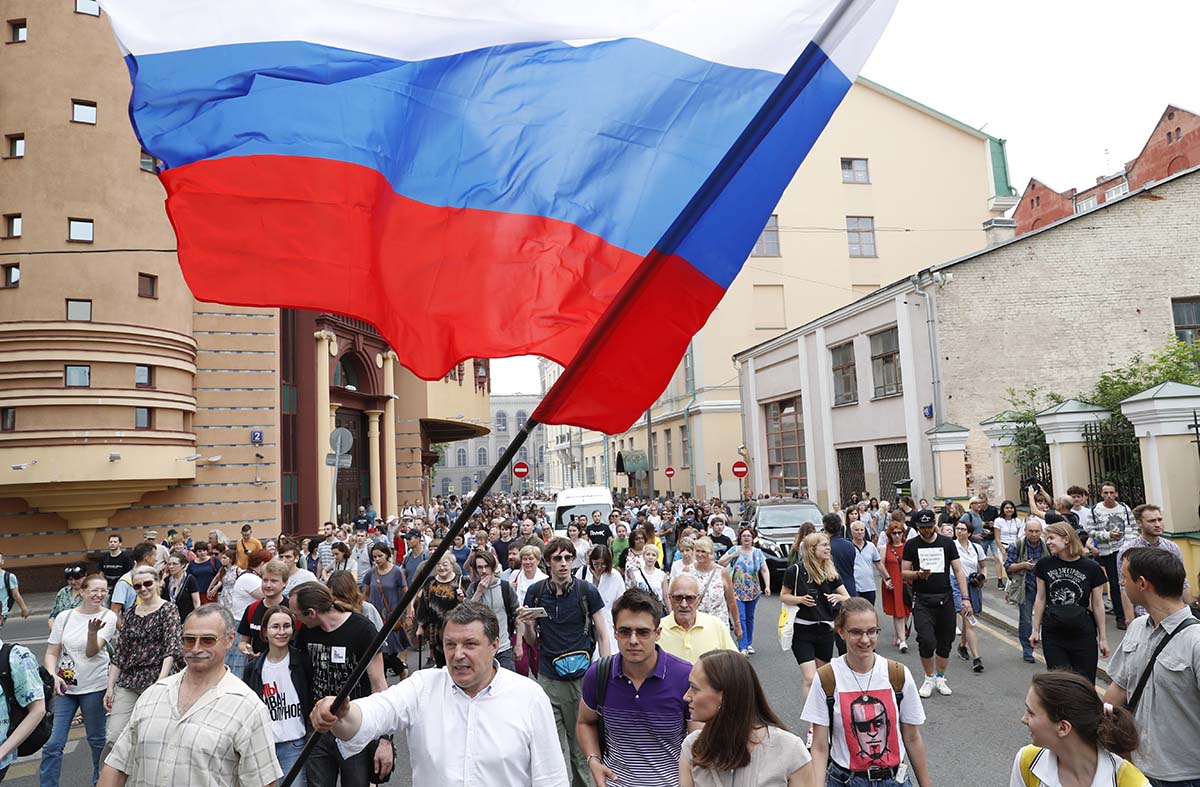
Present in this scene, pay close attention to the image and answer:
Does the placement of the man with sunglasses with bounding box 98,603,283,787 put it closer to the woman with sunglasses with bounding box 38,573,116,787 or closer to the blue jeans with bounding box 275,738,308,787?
the blue jeans with bounding box 275,738,308,787

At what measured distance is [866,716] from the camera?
4410 mm

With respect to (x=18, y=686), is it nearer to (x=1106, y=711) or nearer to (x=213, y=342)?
(x=1106, y=711)

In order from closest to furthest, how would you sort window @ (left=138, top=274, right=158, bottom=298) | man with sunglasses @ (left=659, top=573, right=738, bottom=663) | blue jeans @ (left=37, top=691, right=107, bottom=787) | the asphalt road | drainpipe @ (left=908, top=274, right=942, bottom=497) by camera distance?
man with sunglasses @ (left=659, top=573, right=738, bottom=663)
blue jeans @ (left=37, top=691, right=107, bottom=787)
the asphalt road
window @ (left=138, top=274, right=158, bottom=298)
drainpipe @ (left=908, top=274, right=942, bottom=497)

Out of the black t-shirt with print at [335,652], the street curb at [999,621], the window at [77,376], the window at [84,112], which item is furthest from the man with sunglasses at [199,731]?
the window at [84,112]

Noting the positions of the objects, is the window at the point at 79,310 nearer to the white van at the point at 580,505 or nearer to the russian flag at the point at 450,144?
the white van at the point at 580,505

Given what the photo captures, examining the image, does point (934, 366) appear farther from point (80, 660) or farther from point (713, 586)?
point (80, 660)

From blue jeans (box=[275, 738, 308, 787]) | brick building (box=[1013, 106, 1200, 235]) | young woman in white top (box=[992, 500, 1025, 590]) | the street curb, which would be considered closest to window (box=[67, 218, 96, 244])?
blue jeans (box=[275, 738, 308, 787])

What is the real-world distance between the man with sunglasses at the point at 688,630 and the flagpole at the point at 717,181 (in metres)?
2.57

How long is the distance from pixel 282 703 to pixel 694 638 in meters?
2.70

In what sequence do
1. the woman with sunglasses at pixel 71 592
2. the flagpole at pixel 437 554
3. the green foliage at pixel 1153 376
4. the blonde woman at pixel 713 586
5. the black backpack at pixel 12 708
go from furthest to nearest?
the green foliage at pixel 1153 376 → the blonde woman at pixel 713 586 → the woman with sunglasses at pixel 71 592 → the black backpack at pixel 12 708 → the flagpole at pixel 437 554

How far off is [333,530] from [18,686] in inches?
482

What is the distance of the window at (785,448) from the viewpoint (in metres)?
35.0

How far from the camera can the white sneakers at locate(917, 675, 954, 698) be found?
30.0 ft

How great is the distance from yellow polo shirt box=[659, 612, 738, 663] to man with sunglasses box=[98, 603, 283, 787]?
2.55 metres
